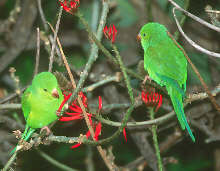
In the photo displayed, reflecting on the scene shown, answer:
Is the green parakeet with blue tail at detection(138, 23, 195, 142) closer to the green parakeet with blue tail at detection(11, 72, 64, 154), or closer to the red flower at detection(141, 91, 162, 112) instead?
the red flower at detection(141, 91, 162, 112)

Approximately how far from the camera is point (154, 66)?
226cm

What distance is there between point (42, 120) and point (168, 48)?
37.2 inches

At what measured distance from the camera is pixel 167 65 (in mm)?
2215

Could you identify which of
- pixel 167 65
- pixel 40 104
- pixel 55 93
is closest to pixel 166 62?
pixel 167 65

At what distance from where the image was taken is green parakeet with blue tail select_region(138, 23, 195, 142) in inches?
84.4

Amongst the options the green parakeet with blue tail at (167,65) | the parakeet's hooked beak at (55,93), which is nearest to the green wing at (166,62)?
the green parakeet with blue tail at (167,65)

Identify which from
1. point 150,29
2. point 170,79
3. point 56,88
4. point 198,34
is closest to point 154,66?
point 170,79

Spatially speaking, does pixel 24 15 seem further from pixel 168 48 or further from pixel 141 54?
pixel 168 48

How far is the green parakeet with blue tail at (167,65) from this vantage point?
2145 mm

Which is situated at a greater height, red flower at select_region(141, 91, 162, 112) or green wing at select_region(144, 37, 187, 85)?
green wing at select_region(144, 37, 187, 85)

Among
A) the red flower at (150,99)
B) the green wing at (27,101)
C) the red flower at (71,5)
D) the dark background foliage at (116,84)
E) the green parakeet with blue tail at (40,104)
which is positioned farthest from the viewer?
the dark background foliage at (116,84)

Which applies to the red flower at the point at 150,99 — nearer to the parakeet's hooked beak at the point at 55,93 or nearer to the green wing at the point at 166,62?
the green wing at the point at 166,62

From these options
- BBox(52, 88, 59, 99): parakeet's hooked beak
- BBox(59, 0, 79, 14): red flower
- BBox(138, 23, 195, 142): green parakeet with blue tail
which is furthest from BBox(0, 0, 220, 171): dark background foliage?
BBox(59, 0, 79, 14): red flower

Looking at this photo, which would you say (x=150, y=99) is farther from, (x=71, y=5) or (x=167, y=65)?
(x=71, y=5)
